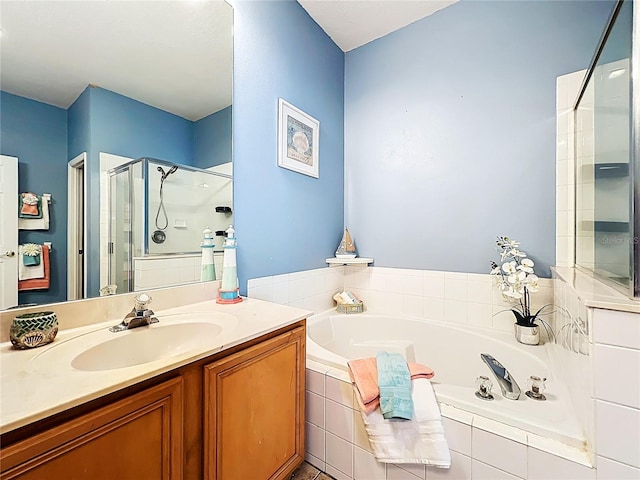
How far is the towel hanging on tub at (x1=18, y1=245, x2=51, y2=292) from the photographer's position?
865 millimetres

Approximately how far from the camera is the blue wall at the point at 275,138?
4.98 ft

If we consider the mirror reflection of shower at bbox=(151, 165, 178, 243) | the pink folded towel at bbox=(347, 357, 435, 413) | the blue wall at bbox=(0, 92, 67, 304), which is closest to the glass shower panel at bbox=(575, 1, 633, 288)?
the pink folded towel at bbox=(347, 357, 435, 413)

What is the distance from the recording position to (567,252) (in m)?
1.52

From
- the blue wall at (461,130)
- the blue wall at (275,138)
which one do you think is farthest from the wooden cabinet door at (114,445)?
the blue wall at (461,130)

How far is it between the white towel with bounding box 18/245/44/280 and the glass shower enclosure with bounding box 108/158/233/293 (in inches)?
7.2

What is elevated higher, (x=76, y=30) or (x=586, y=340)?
(x=76, y=30)

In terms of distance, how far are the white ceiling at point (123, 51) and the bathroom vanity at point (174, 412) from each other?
0.86 m

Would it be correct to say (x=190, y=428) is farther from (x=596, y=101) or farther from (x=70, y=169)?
(x=596, y=101)

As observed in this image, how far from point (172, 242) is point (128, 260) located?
191 millimetres

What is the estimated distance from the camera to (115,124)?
105 cm

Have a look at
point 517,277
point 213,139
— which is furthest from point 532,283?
point 213,139

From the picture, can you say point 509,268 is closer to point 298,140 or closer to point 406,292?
point 406,292

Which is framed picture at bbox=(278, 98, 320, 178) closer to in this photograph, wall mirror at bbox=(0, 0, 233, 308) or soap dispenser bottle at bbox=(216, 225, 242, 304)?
wall mirror at bbox=(0, 0, 233, 308)

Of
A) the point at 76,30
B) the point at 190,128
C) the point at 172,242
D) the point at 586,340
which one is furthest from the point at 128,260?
the point at 586,340
